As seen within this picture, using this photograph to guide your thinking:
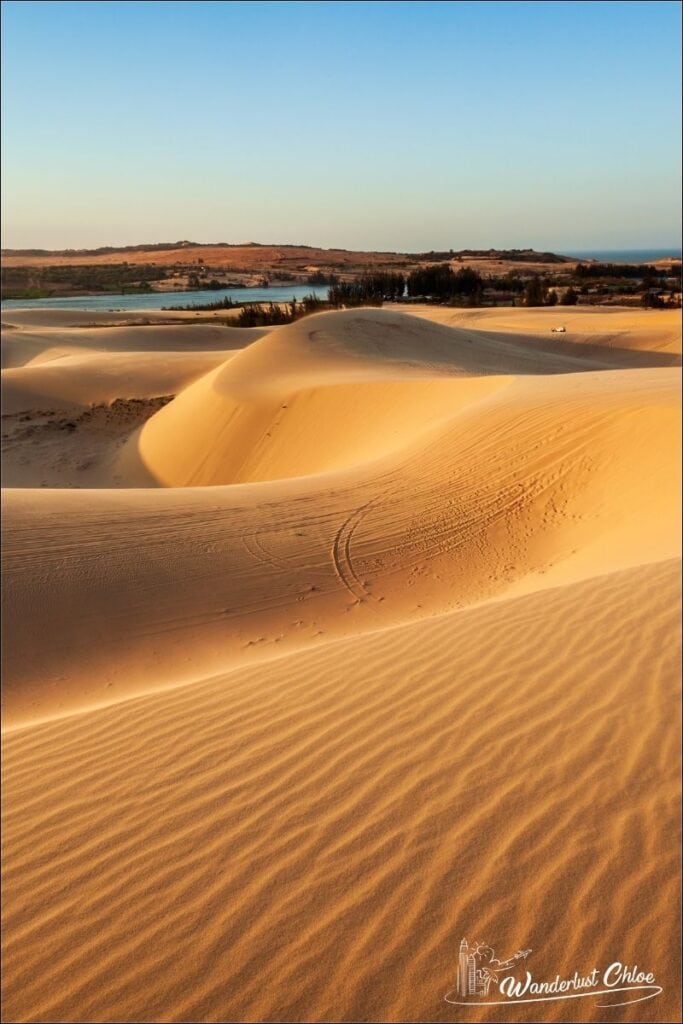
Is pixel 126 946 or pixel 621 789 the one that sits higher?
pixel 621 789

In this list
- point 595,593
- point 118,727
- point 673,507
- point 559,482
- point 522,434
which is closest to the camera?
point 118,727

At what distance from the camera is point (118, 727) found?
4086 millimetres

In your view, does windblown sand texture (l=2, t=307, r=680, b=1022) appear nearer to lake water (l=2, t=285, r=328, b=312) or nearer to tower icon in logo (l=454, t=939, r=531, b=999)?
tower icon in logo (l=454, t=939, r=531, b=999)

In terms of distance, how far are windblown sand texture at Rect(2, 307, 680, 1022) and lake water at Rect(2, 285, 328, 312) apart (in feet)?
142

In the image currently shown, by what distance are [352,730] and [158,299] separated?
55.9m

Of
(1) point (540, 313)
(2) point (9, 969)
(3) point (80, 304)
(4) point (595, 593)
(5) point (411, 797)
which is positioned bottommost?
(2) point (9, 969)

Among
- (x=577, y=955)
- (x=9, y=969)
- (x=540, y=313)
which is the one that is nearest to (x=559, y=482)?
(x=577, y=955)

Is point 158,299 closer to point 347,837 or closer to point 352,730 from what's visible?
point 352,730

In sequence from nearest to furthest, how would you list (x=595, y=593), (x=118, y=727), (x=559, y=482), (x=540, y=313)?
(x=118, y=727)
(x=595, y=593)
(x=559, y=482)
(x=540, y=313)

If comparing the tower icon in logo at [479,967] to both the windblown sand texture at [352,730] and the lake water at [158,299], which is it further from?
the lake water at [158,299]

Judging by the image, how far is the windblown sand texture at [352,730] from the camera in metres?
2.38

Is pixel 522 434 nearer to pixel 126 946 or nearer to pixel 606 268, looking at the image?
pixel 126 946

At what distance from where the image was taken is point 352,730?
11.8ft

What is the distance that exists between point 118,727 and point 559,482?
6.65m
